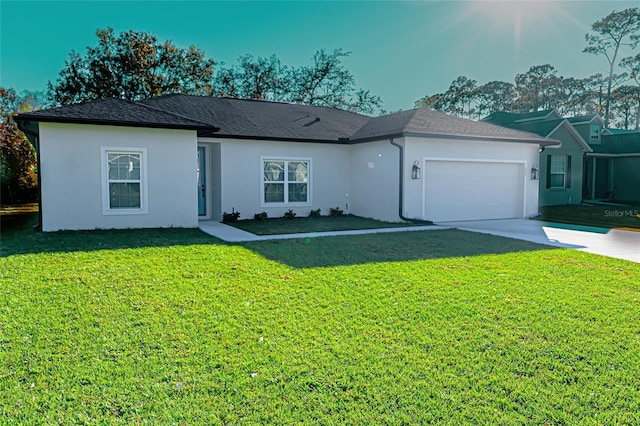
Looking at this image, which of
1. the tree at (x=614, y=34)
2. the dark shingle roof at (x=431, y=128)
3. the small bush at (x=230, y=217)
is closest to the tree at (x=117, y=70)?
the dark shingle roof at (x=431, y=128)

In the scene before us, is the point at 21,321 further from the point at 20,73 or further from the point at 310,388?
the point at 20,73

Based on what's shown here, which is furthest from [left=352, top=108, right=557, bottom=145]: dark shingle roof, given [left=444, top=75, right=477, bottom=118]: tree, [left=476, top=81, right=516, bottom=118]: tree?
[left=476, top=81, right=516, bottom=118]: tree

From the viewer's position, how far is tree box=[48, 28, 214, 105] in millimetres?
27906

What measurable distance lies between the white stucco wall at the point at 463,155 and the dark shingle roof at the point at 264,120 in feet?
1.05

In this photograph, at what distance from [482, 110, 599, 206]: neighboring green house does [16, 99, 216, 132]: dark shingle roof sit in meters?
15.9

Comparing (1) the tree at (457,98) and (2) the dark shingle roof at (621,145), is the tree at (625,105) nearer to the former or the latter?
(1) the tree at (457,98)

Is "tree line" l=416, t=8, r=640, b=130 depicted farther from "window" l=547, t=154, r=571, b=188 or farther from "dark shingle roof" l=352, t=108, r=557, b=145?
"dark shingle roof" l=352, t=108, r=557, b=145

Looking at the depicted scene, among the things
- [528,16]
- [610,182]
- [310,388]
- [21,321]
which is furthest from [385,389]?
[610,182]

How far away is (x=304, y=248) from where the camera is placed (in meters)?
8.62

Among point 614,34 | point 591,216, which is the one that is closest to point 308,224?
point 591,216

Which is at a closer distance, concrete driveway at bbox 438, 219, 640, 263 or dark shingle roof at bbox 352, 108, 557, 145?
concrete driveway at bbox 438, 219, 640, 263

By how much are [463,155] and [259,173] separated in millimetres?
6522

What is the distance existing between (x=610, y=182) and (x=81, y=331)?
27829 millimetres

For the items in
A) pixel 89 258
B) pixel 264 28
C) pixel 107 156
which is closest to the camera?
pixel 89 258
